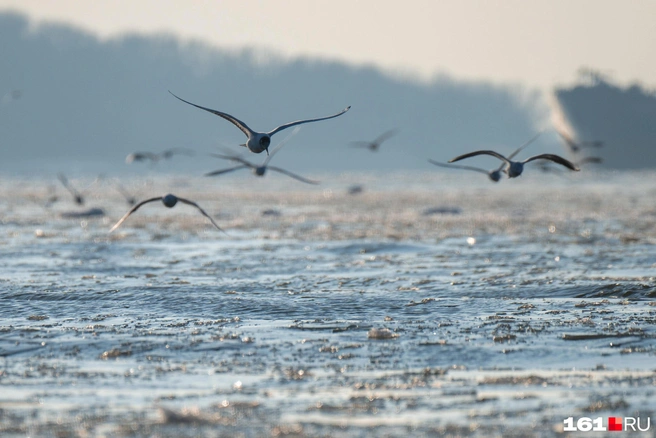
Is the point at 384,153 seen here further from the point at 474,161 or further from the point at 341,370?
the point at 341,370

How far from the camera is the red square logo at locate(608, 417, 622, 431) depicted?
28.4 ft

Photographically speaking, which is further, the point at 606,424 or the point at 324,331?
the point at 324,331

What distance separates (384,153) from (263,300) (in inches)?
5225

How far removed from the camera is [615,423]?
8750mm

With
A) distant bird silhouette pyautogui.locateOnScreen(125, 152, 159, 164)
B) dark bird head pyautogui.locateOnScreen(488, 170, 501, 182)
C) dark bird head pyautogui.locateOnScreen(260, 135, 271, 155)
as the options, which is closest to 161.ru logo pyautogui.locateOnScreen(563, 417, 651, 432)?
dark bird head pyautogui.locateOnScreen(260, 135, 271, 155)

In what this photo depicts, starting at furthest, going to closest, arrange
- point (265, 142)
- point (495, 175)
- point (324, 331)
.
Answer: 1. point (495, 175)
2. point (265, 142)
3. point (324, 331)

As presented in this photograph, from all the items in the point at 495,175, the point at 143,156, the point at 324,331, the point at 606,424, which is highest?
the point at 143,156

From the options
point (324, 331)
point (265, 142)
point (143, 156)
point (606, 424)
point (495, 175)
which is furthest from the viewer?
point (143, 156)

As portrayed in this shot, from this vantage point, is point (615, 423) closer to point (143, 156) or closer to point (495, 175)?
point (495, 175)

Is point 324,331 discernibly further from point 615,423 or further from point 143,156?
point 143,156

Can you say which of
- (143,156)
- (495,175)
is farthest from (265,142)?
(143,156)

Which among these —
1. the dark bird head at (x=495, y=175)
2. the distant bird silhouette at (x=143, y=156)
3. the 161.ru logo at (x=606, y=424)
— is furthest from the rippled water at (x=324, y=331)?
the distant bird silhouette at (x=143, y=156)

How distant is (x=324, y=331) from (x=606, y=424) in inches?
212

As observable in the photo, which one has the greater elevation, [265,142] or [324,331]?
[265,142]
